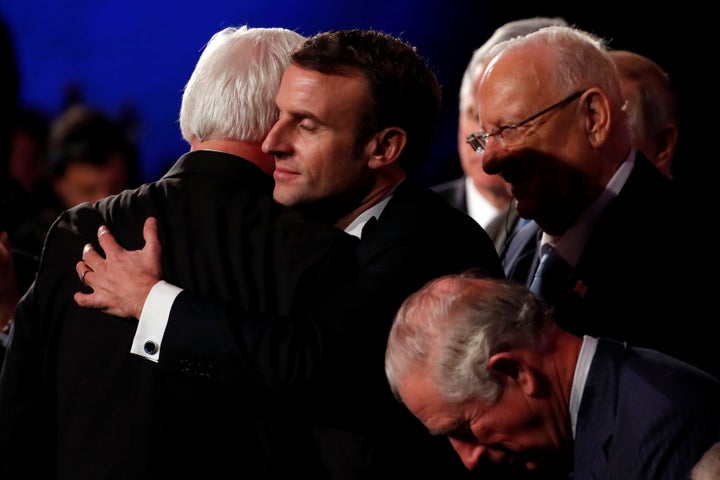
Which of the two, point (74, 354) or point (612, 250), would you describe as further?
point (612, 250)

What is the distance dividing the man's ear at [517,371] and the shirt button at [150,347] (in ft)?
2.16

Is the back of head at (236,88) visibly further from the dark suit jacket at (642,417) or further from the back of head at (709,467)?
the back of head at (709,467)

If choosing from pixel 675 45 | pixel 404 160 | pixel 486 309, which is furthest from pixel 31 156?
pixel 486 309

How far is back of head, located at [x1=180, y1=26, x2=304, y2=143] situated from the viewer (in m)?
2.55

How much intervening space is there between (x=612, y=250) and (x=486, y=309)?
86cm

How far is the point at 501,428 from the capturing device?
234 cm

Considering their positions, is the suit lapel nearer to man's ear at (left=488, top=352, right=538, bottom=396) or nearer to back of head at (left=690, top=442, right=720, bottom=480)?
man's ear at (left=488, top=352, right=538, bottom=396)

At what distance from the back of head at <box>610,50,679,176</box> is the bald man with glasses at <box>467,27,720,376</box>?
0.53 m

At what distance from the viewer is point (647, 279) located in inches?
117

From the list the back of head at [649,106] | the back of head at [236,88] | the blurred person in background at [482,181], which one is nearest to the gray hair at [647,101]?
the back of head at [649,106]

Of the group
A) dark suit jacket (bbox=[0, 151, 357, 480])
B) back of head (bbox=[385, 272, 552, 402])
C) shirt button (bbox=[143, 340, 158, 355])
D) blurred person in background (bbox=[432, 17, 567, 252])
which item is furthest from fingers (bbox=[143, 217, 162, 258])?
blurred person in background (bbox=[432, 17, 567, 252])

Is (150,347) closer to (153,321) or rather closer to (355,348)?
(153,321)

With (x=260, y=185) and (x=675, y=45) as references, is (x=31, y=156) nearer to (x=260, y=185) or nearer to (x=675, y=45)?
(x=675, y=45)

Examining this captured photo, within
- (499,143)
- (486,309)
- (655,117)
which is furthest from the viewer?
(655,117)
